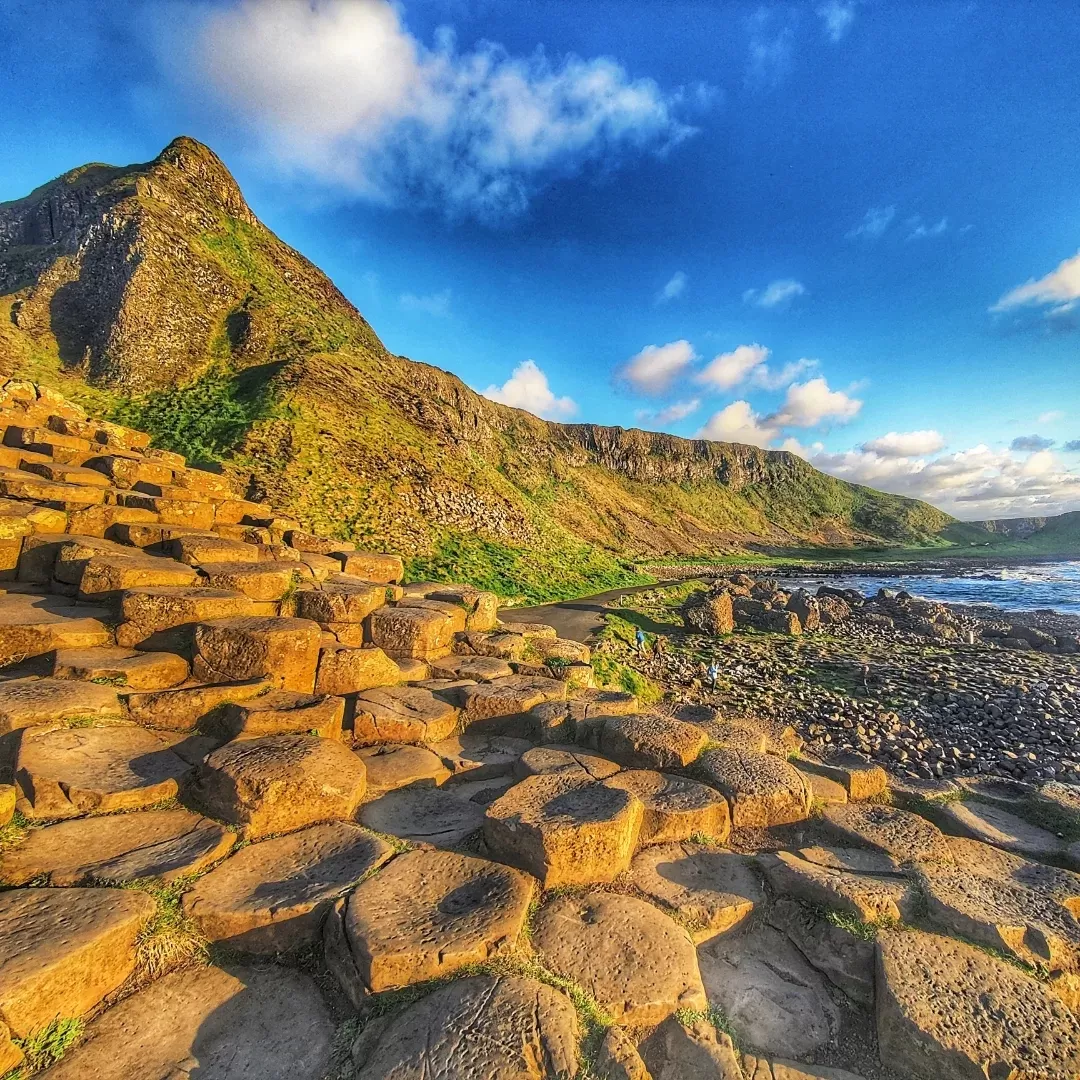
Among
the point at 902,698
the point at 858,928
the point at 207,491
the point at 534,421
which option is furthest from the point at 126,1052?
the point at 534,421

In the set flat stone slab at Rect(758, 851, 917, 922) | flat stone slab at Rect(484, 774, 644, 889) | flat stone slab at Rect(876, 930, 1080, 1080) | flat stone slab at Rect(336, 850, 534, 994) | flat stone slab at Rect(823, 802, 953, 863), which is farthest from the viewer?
flat stone slab at Rect(823, 802, 953, 863)

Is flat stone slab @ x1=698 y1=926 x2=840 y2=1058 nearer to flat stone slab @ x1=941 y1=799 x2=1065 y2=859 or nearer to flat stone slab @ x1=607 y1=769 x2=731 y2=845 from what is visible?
flat stone slab @ x1=607 y1=769 x2=731 y2=845

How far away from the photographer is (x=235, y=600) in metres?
5.66

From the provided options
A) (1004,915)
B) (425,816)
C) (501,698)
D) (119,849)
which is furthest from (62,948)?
(1004,915)

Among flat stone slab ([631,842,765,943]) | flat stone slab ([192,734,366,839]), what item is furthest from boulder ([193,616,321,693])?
flat stone slab ([631,842,765,943])

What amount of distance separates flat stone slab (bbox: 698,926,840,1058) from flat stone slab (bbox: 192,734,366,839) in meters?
2.70

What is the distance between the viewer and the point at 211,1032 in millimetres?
2268

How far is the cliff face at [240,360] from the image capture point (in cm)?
2283

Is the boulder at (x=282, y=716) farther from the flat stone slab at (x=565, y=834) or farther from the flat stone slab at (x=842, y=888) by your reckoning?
the flat stone slab at (x=842, y=888)

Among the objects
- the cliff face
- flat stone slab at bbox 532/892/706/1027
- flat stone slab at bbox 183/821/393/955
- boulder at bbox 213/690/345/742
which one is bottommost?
flat stone slab at bbox 532/892/706/1027

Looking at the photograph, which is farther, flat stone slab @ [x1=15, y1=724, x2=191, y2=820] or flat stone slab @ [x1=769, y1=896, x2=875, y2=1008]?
flat stone slab @ [x1=15, y1=724, x2=191, y2=820]

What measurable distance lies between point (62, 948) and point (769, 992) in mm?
3631

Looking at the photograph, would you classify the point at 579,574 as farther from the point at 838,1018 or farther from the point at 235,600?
the point at 838,1018

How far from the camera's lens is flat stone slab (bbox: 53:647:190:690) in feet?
14.6
